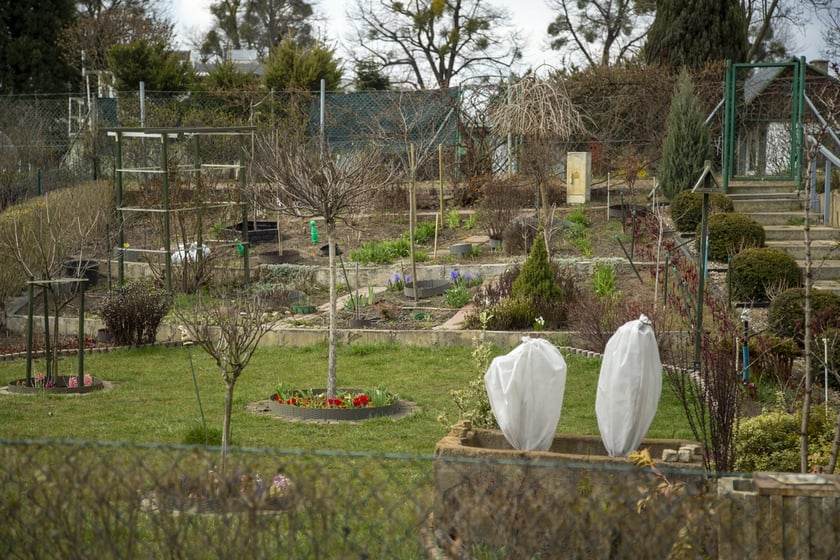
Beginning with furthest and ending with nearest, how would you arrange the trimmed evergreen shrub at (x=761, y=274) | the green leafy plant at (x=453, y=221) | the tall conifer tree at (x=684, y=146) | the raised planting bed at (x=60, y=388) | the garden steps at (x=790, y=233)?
the green leafy plant at (x=453, y=221) < the tall conifer tree at (x=684, y=146) < the garden steps at (x=790, y=233) < the trimmed evergreen shrub at (x=761, y=274) < the raised planting bed at (x=60, y=388)

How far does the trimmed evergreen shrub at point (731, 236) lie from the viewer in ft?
40.9

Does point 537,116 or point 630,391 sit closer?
point 630,391

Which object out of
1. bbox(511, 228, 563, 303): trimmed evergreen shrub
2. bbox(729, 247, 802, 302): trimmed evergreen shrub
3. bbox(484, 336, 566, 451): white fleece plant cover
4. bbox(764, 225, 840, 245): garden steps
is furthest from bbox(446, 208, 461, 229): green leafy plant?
bbox(484, 336, 566, 451): white fleece plant cover

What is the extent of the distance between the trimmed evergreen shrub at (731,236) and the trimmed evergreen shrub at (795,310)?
3.10 m

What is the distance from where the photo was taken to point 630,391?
17.1ft

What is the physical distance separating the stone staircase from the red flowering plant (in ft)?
19.5

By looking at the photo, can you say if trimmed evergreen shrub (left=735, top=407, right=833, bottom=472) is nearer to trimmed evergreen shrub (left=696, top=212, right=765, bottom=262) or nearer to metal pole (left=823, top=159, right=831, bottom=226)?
trimmed evergreen shrub (left=696, top=212, right=765, bottom=262)

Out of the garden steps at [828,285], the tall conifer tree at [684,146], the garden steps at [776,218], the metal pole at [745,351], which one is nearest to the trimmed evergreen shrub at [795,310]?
the metal pole at [745,351]

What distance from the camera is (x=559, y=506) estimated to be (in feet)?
10.8

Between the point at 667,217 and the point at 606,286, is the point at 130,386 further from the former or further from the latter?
the point at 667,217

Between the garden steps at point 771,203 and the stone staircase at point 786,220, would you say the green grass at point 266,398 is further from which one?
the garden steps at point 771,203

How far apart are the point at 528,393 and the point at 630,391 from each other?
0.53 m

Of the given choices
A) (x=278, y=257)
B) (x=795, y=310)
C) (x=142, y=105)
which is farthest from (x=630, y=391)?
(x=142, y=105)

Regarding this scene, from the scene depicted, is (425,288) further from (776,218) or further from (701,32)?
(701,32)
